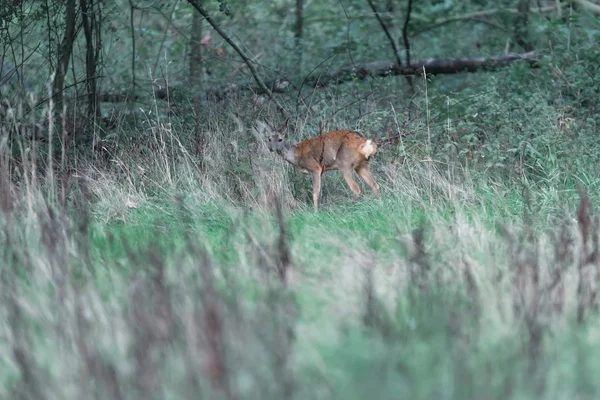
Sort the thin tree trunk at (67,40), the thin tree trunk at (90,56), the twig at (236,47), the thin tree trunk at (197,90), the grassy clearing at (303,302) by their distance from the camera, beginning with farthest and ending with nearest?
1. the thin tree trunk at (90,56)
2. the thin tree trunk at (67,40)
3. the twig at (236,47)
4. the thin tree trunk at (197,90)
5. the grassy clearing at (303,302)

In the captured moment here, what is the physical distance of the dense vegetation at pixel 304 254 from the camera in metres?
3.45

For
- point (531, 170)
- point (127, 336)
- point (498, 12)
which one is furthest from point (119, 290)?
point (498, 12)

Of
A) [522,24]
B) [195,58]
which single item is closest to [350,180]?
[195,58]

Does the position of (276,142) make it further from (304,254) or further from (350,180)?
(304,254)

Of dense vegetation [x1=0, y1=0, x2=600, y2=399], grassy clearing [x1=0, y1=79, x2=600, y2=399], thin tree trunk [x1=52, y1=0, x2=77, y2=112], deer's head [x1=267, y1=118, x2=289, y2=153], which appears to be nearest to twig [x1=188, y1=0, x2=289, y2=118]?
dense vegetation [x1=0, y1=0, x2=600, y2=399]

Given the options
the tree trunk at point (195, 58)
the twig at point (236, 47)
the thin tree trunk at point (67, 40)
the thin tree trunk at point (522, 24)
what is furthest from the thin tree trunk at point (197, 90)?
the thin tree trunk at point (522, 24)

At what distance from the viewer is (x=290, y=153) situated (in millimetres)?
8211

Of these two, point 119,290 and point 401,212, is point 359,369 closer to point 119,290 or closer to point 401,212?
point 119,290

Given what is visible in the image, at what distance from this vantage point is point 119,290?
4.63m

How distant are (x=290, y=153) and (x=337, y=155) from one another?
1.51 feet

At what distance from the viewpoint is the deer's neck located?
8188 millimetres

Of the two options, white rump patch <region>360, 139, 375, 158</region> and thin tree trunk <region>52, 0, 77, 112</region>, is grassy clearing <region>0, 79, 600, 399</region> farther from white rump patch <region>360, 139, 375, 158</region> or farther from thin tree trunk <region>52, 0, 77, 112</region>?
thin tree trunk <region>52, 0, 77, 112</region>

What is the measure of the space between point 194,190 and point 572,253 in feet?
11.7

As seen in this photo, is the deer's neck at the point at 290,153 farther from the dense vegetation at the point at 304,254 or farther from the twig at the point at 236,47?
the twig at the point at 236,47
